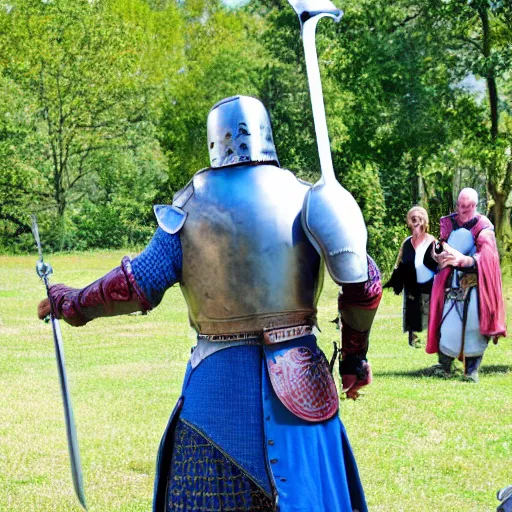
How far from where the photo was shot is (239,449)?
3461 millimetres

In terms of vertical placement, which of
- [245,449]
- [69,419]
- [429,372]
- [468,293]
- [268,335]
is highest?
[268,335]

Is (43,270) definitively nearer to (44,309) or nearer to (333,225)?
(44,309)

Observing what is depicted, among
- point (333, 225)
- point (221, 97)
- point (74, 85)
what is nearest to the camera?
point (333, 225)

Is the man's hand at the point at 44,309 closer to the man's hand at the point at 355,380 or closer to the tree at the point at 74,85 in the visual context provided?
the man's hand at the point at 355,380

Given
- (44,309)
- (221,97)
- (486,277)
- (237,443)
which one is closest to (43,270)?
(44,309)

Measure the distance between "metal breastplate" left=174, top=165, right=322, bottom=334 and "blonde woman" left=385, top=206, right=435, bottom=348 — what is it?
640 centimetres

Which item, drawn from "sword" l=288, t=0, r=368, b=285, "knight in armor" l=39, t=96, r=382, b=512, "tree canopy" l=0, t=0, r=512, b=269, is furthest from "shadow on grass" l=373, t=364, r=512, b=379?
"tree canopy" l=0, t=0, r=512, b=269

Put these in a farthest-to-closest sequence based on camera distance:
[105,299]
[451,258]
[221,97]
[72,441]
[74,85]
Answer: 1. [74,85]
2. [221,97]
3. [451,258]
4. [72,441]
5. [105,299]

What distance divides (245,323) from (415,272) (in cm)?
680

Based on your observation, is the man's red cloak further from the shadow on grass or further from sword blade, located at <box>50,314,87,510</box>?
sword blade, located at <box>50,314,87,510</box>

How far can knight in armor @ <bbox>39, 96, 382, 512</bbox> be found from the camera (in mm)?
3453

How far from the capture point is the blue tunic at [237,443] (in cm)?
344

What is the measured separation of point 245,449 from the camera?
3.46m

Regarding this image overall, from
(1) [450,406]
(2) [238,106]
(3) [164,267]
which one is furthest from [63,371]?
(1) [450,406]
